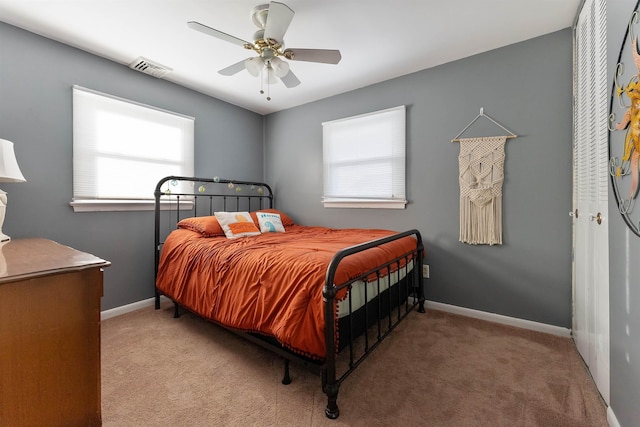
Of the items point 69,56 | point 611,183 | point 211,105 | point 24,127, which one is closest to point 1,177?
point 24,127

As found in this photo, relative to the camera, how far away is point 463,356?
6.09 feet

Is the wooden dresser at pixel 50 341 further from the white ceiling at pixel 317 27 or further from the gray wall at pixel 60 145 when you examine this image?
the white ceiling at pixel 317 27

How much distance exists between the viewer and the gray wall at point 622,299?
3.49 ft

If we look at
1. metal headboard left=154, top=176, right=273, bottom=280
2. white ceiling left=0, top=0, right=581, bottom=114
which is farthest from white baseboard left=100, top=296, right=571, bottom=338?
white ceiling left=0, top=0, right=581, bottom=114

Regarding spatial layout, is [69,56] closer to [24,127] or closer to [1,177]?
[24,127]

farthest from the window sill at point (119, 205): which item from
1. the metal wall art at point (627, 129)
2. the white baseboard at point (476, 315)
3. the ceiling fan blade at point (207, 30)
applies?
the metal wall art at point (627, 129)

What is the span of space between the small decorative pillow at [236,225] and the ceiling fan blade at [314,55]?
5.05ft

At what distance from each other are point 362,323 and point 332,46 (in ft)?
7.15

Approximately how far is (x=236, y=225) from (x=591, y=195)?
2.62 meters

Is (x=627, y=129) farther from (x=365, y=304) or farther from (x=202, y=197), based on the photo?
(x=202, y=197)

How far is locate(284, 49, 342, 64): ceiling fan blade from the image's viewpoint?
6.24ft

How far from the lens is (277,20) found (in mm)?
1668

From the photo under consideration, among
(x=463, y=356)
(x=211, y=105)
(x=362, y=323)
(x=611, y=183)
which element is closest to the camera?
(x=611, y=183)

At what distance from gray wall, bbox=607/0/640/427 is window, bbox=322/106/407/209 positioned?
166 cm
